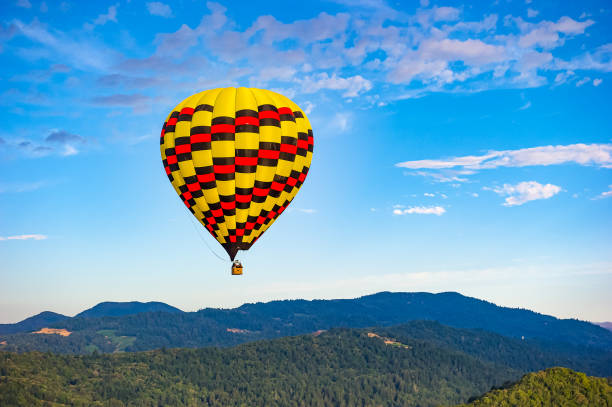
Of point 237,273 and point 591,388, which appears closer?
point 237,273

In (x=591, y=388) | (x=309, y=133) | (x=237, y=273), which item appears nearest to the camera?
(x=237, y=273)

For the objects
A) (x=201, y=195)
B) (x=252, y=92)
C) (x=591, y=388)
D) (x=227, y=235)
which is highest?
(x=252, y=92)

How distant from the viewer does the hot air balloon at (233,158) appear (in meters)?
70.9

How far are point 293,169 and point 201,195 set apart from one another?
35.2ft

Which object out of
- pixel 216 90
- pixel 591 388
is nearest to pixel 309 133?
pixel 216 90

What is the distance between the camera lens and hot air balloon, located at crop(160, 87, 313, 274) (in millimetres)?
70938

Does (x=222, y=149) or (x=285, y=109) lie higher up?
(x=285, y=109)

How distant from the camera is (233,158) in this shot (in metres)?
70.6

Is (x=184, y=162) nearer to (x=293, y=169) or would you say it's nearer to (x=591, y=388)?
(x=293, y=169)

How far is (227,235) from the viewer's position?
237 ft

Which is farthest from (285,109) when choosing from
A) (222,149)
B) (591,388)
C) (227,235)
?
(591,388)

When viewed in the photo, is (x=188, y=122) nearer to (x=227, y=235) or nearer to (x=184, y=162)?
(x=184, y=162)

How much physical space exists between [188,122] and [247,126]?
6.59 meters

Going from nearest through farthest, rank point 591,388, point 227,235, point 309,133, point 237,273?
1. point 237,273
2. point 227,235
3. point 309,133
4. point 591,388
